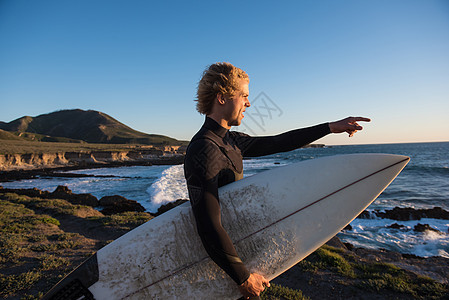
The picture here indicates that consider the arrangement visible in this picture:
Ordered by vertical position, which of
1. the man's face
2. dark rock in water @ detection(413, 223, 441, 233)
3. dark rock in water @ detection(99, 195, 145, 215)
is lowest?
dark rock in water @ detection(413, 223, 441, 233)

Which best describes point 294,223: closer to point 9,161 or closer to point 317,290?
point 317,290

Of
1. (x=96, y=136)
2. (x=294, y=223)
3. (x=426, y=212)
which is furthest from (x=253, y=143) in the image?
(x=96, y=136)

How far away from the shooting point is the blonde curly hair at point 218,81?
141 cm

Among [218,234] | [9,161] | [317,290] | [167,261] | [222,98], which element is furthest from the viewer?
[9,161]

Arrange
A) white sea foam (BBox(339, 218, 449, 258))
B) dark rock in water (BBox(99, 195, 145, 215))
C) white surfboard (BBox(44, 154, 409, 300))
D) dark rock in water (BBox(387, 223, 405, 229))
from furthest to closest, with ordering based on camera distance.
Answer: dark rock in water (BBox(99, 195, 145, 215))
dark rock in water (BBox(387, 223, 405, 229))
white sea foam (BBox(339, 218, 449, 258))
white surfboard (BBox(44, 154, 409, 300))

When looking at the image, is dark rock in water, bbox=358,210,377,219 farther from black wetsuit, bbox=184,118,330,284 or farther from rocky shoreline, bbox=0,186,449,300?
black wetsuit, bbox=184,118,330,284

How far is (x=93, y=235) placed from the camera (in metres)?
6.91

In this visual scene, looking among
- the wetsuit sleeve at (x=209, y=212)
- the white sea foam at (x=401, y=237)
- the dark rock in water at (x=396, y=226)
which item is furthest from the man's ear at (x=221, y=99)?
the dark rock in water at (x=396, y=226)

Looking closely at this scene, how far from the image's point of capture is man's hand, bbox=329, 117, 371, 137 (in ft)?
5.33

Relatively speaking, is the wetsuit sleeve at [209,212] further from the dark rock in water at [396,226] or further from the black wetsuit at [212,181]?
the dark rock in water at [396,226]

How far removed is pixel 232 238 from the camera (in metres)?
1.55

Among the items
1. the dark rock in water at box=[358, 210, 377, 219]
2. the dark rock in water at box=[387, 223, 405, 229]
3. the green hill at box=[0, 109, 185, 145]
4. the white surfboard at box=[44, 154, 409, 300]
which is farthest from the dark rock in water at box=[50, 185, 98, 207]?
the green hill at box=[0, 109, 185, 145]

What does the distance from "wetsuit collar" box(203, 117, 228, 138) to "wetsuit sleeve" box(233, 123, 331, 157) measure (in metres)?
0.30

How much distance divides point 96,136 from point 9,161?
298 ft
